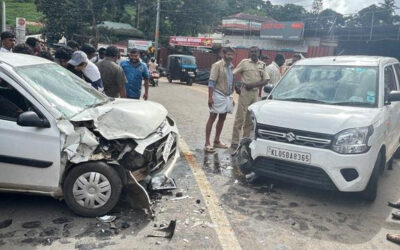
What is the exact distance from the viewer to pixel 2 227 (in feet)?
11.8

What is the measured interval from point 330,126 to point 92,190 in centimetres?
267

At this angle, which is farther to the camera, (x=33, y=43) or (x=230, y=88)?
(x=33, y=43)

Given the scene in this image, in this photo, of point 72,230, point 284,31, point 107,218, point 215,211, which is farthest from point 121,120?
point 284,31

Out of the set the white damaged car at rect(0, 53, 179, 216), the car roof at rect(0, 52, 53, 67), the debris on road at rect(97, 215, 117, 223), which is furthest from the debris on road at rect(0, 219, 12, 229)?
the car roof at rect(0, 52, 53, 67)

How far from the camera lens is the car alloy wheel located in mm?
3791

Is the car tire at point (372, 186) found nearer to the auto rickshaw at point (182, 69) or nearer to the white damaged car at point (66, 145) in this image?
the white damaged car at point (66, 145)

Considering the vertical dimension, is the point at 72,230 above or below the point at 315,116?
below

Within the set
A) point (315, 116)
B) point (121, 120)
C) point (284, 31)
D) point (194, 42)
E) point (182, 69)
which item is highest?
point (284, 31)

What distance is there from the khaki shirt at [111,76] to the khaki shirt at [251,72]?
2.06m

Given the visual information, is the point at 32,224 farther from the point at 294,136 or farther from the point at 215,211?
the point at 294,136

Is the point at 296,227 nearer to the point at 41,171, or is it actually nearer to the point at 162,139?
the point at 162,139

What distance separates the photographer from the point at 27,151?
3.66 meters

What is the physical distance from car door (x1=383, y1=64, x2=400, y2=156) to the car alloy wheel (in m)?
3.62

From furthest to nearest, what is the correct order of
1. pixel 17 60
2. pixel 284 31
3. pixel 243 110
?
pixel 284 31, pixel 243 110, pixel 17 60
